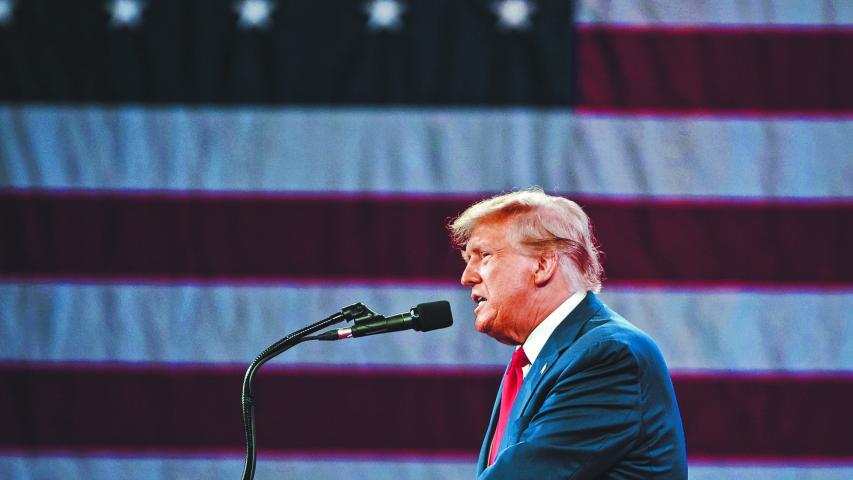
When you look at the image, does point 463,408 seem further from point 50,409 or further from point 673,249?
point 50,409

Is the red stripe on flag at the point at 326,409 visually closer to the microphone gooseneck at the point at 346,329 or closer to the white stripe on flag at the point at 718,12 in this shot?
the white stripe on flag at the point at 718,12

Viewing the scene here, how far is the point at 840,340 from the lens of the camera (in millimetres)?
2986

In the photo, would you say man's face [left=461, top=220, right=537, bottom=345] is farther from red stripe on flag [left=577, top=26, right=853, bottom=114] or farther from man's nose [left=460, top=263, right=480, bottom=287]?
red stripe on flag [left=577, top=26, right=853, bottom=114]

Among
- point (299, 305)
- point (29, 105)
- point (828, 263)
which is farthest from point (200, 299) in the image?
point (828, 263)

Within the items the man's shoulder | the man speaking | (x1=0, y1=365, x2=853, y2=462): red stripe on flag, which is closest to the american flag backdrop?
(x1=0, y1=365, x2=853, y2=462): red stripe on flag

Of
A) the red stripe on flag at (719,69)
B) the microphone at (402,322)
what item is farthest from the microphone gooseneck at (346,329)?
the red stripe on flag at (719,69)

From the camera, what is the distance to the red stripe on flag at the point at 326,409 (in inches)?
117

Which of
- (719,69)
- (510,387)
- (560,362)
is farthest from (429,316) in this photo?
(719,69)

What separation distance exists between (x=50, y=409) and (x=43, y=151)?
0.86 meters

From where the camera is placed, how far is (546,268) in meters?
1.80

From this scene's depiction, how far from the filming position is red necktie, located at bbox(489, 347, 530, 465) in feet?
6.04

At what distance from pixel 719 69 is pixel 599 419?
1.88 metres

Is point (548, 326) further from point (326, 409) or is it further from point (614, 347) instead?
point (326, 409)

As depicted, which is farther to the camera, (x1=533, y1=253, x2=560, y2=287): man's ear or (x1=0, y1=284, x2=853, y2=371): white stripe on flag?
(x1=0, y1=284, x2=853, y2=371): white stripe on flag
